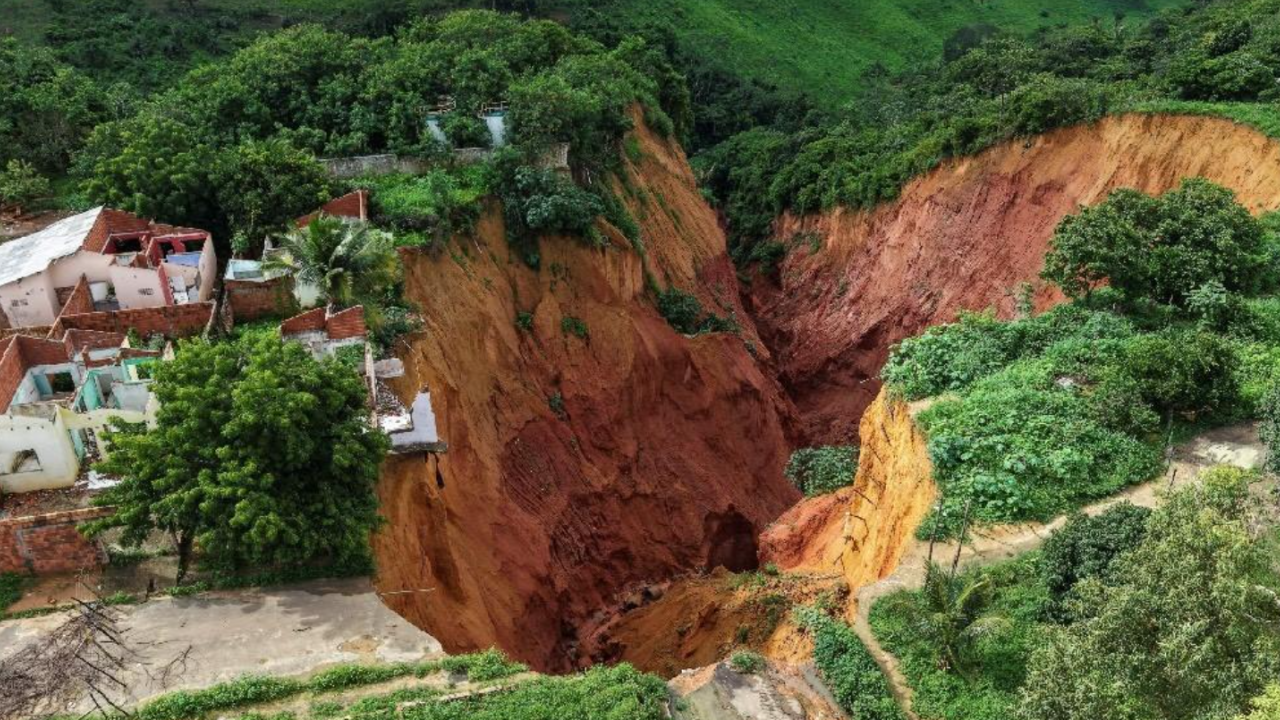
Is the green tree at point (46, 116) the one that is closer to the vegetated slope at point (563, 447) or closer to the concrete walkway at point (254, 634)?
the vegetated slope at point (563, 447)

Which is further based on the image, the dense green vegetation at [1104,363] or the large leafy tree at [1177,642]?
the dense green vegetation at [1104,363]

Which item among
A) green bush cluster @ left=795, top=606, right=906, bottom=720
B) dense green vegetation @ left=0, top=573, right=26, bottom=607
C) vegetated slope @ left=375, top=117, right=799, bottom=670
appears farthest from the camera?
vegetated slope @ left=375, top=117, right=799, bottom=670

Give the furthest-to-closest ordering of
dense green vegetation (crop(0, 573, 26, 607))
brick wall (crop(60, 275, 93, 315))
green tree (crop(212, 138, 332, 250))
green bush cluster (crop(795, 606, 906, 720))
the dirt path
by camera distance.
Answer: green tree (crop(212, 138, 332, 250)), brick wall (crop(60, 275, 93, 315)), the dirt path, dense green vegetation (crop(0, 573, 26, 607)), green bush cluster (crop(795, 606, 906, 720))

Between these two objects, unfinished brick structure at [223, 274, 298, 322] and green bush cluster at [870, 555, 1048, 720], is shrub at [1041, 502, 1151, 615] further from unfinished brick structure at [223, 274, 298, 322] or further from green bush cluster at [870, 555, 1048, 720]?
unfinished brick structure at [223, 274, 298, 322]

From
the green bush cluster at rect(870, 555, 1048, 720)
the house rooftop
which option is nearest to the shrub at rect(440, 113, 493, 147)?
the house rooftop

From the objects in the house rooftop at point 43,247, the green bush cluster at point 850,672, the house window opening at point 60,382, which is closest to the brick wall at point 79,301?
the house rooftop at point 43,247

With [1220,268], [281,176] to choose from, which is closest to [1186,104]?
[1220,268]
